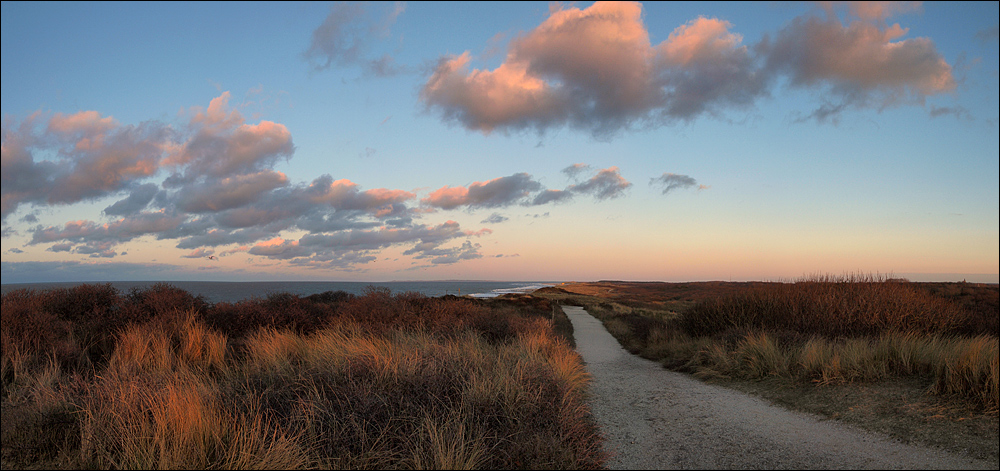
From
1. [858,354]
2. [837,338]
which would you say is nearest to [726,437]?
[858,354]

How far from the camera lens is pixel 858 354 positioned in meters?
7.90

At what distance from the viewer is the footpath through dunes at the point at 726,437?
4473mm

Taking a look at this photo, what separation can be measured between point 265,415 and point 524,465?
109 inches

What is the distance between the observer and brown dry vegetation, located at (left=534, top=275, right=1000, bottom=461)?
534cm

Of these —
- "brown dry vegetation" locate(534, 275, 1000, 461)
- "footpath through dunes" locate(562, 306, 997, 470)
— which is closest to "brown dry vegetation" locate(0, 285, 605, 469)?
"footpath through dunes" locate(562, 306, 997, 470)

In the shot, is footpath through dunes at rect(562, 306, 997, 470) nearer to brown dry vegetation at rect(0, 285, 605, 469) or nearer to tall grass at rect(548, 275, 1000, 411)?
brown dry vegetation at rect(0, 285, 605, 469)

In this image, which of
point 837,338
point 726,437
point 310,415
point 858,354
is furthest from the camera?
point 837,338

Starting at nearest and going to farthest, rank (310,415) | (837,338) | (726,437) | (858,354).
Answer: (310,415) < (726,437) < (858,354) < (837,338)

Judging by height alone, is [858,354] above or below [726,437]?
above

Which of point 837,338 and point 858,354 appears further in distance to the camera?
point 837,338

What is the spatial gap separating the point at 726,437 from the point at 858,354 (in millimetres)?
4249

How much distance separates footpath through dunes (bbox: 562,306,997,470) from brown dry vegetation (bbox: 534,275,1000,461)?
0.45 metres

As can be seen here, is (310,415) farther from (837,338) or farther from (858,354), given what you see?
(837,338)

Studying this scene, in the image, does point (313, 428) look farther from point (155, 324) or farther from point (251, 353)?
point (155, 324)
